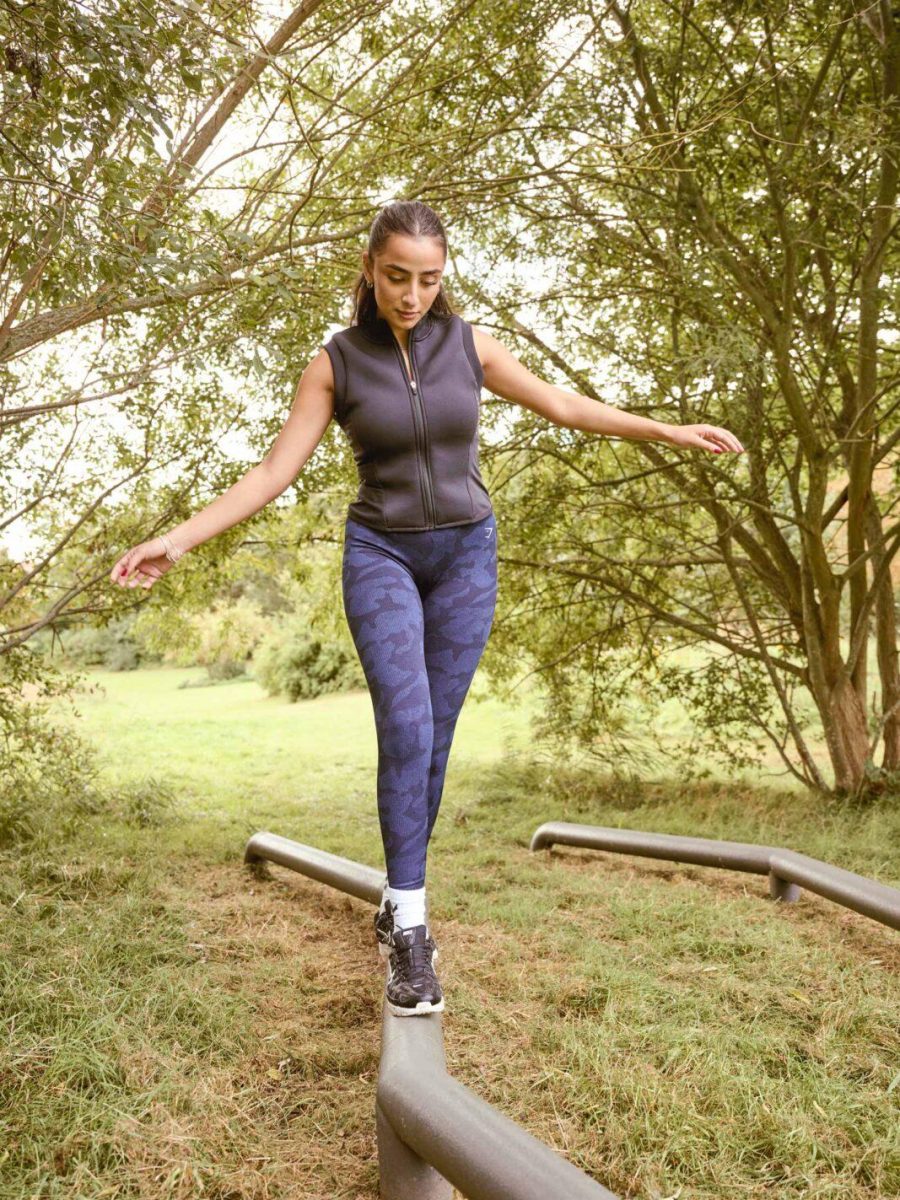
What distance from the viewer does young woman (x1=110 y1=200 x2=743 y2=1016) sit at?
2.47 m

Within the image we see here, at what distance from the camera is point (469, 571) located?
267cm

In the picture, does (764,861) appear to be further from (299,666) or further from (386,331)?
(299,666)

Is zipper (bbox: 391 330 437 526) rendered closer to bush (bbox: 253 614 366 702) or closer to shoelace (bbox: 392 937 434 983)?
shoelace (bbox: 392 937 434 983)

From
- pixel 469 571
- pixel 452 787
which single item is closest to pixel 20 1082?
pixel 469 571

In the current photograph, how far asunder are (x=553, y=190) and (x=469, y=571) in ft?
14.6

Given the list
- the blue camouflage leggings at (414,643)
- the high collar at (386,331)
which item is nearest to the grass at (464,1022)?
the blue camouflage leggings at (414,643)

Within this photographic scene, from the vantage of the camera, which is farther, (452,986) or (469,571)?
(452,986)

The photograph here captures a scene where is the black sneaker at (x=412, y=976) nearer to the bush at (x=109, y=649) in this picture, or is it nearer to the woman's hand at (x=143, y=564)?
the woman's hand at (x=143, y=564)

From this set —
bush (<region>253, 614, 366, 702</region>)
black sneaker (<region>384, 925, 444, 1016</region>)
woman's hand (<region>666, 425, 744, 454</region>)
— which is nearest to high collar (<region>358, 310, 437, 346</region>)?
woman's hand (<region>666, 425, 744, 454</region>)

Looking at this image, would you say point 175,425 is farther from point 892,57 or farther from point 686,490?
point 892,57

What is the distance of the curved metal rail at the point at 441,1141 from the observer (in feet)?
5.35

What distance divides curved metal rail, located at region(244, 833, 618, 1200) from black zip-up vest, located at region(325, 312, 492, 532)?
1.34 m

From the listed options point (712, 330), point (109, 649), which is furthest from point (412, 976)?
point (109, 649)

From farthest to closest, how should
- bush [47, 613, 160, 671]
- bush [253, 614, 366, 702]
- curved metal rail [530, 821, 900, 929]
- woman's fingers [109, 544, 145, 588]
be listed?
bush [47, 613, 160, 671], bush [253, 614, 366, 702], curved metal rail [530, 821, 900, 929], woman's fingers [109, 544, 145, 588]
